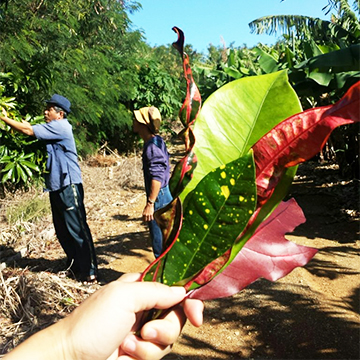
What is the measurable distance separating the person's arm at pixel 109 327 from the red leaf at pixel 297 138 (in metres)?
0.29

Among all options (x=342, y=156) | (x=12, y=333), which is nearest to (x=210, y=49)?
(x=342, y=156)

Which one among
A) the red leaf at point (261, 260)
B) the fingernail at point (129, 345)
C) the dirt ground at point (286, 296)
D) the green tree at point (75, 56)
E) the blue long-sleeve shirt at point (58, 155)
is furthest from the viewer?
the green tree at point (75, 56)

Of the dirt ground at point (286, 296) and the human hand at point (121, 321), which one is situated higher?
the human hand at point (121, 321)

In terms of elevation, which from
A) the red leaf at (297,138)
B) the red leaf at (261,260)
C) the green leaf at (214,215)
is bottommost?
the red leaf at (261,260)

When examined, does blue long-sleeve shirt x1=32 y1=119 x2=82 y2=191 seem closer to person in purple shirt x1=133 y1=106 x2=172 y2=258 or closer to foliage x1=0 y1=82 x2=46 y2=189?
person in purple shirt x1=133 y1=106 x2=172 y2=258

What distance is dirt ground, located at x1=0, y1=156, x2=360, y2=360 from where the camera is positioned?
7.98ft

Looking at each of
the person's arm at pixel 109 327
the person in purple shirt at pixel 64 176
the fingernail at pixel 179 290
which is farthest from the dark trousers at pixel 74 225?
the fingernail at pixel 179 290

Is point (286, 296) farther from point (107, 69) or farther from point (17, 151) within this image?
point (107, 69)

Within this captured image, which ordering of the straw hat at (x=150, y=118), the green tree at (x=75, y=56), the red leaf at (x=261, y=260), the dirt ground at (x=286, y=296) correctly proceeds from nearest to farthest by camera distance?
the red leaf at (x=261, y=260) → the dirt ground at (x=286, y=296) → the straw hat at (x=150, y=118) → the green tree at (x=75, y=56)

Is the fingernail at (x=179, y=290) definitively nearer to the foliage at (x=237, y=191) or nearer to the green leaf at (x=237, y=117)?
the foliage at (x=237, y=191)

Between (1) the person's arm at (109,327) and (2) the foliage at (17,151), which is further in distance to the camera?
(2) the foliage at (17,151)

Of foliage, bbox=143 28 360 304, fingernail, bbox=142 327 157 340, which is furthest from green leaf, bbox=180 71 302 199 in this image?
fingernail, bbox=142 327 157 340

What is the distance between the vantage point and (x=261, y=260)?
2.09 feet

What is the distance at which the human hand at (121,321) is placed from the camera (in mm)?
692
